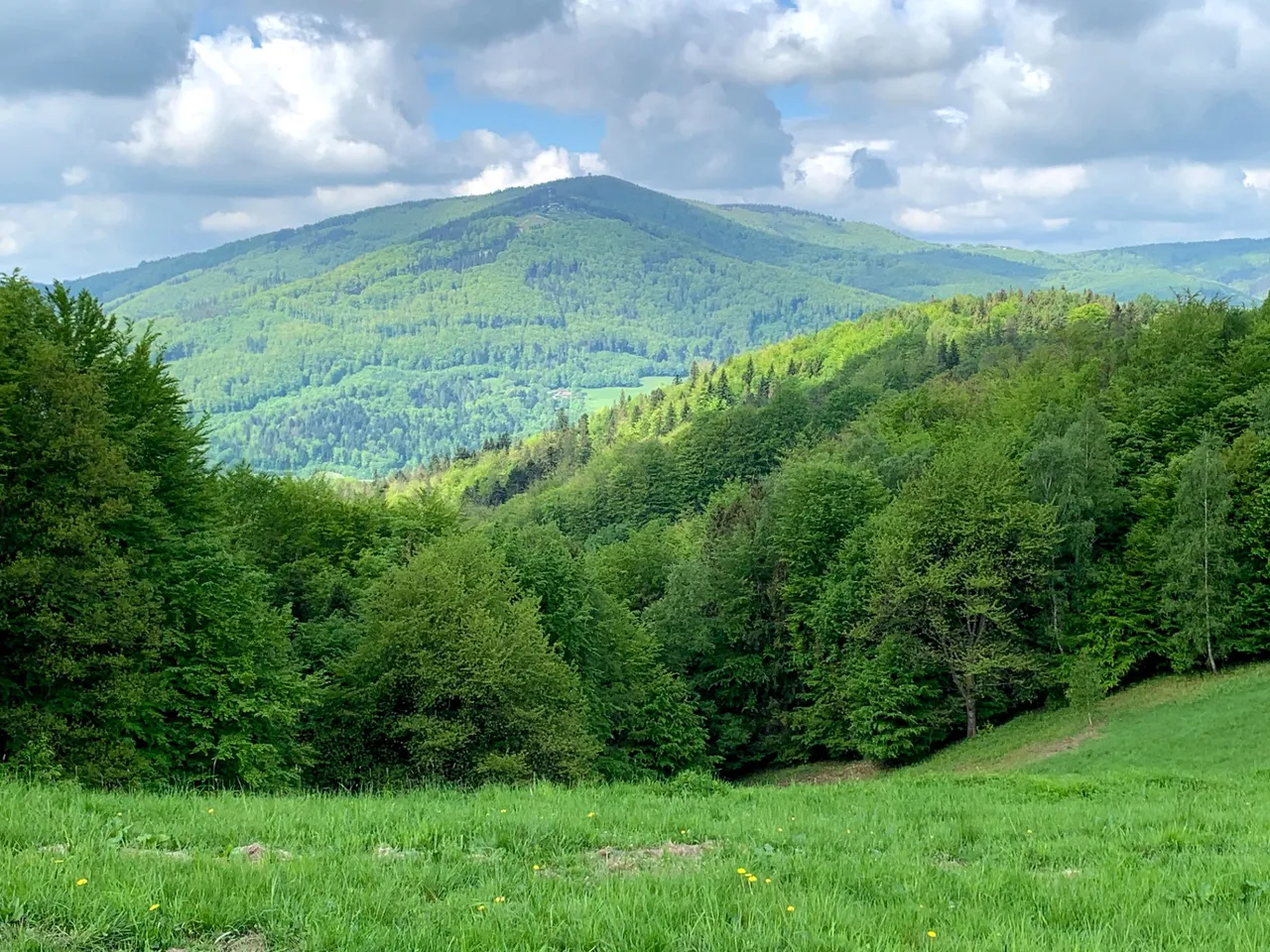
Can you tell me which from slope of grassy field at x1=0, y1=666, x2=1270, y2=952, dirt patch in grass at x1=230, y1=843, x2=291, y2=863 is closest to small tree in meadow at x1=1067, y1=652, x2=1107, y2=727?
slope of grassy field at x1=0, y1=666, x2=1270, y2=952

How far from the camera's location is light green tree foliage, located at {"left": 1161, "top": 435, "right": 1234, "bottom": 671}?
3991 centimetres

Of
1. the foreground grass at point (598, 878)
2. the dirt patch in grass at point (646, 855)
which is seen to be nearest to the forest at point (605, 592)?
the foreground grass at point (598, 878)

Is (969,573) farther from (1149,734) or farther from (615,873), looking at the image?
(615,873)

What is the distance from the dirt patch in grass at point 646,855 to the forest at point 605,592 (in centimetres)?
1184

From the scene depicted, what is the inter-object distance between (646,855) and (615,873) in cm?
116

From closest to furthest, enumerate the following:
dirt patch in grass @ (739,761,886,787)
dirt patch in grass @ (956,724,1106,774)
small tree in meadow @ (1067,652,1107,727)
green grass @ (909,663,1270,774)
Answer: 1. green grass @ (909,663,1270,774)
2. dirt patch in grass @ (956,724,1106,774)
3. small tree in meadow @ (1067,652,1107,727)
4. dirt patch in grass @ (739,761,886,787)

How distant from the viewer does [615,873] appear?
7.64 metres

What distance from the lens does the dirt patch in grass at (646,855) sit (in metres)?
8.12

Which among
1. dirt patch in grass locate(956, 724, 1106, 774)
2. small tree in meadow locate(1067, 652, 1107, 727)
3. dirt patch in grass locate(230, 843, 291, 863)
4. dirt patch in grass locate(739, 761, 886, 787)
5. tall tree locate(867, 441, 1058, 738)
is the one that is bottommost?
dirt patch in grass locate(739, 761, 886, 787)

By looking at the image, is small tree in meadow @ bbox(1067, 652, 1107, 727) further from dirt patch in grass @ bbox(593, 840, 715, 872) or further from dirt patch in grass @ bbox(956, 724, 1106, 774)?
dirt patch in grass @ bbox(593, 840, 715, 872)

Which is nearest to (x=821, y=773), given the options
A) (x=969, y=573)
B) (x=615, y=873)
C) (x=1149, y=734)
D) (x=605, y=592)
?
(x=969, y=573)

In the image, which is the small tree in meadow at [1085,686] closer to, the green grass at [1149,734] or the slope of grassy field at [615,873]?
the green grass at [1149,734]

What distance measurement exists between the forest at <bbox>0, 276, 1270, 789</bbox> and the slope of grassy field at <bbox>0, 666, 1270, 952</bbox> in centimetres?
929

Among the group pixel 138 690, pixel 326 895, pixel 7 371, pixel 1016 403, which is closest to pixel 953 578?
pixel 1016 403
